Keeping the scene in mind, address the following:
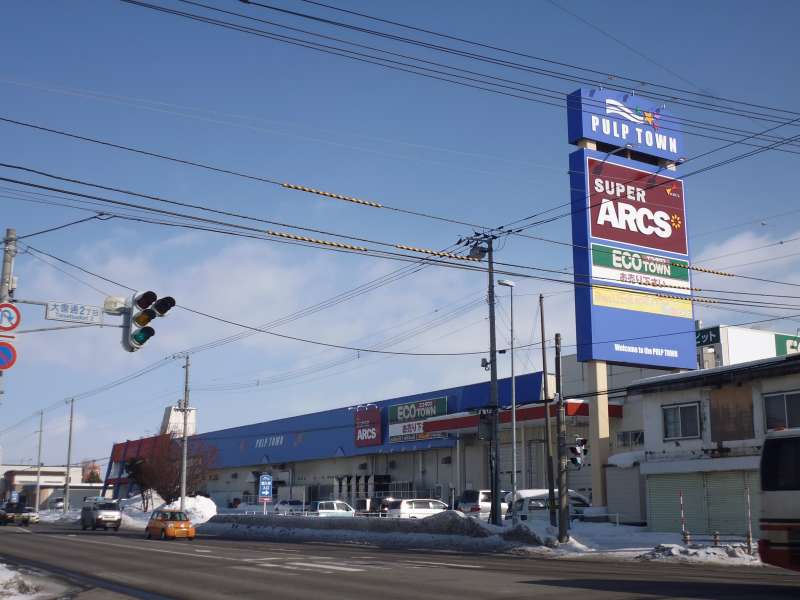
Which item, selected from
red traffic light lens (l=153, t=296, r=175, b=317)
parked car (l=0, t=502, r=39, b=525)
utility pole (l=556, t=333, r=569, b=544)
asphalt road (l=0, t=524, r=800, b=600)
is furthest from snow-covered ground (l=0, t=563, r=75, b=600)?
parked car (l=0, t=502, r=39, b=525)

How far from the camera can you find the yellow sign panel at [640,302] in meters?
45.3

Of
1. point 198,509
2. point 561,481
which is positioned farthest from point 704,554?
point 198,509

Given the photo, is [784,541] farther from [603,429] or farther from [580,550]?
[603,429]

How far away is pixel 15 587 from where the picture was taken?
55.2 ft

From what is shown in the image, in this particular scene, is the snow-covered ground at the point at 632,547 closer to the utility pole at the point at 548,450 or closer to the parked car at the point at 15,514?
the utility pole at the point at 548,450

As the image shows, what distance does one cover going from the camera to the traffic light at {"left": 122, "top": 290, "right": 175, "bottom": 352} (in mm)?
17500

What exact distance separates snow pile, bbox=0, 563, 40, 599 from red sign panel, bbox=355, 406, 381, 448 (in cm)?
4576

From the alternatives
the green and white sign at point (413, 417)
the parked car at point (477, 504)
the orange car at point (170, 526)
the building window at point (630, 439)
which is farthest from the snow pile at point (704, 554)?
the green and white sign at point (413, 417)

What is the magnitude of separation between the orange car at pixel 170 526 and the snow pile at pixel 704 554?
906 inches

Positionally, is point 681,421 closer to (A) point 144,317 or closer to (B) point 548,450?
(B) point 548,450

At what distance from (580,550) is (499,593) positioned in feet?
49.6

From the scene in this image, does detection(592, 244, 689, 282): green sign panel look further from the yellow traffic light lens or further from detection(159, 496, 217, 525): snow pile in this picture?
the yellow traffic light lens

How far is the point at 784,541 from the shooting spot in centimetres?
1516

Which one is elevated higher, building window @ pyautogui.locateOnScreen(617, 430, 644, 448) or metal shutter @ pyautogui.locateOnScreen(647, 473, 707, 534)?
building window @ pyautogui.locateOnScreen(617, 430, 644, 448)
